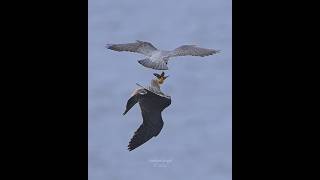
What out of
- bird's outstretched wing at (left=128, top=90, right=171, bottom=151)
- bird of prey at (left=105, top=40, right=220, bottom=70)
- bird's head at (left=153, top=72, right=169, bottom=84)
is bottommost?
bird's outstretched wing at (left=128, top=90, right=171, bottom=151)

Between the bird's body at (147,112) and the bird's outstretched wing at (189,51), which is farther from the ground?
the bird's outstretched wing at (189,51)

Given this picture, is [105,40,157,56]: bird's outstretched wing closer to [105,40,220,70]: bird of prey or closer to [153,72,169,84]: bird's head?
[105,40,220,70]: bird of prey

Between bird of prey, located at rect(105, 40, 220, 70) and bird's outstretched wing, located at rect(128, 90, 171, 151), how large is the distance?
145 millimetres

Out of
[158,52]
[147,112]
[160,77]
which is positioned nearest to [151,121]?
[147,112]

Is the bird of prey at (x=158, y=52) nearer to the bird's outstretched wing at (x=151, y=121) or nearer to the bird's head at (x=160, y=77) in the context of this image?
the bird's head at (x=160, y=77)

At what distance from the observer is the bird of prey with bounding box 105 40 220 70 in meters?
3.65

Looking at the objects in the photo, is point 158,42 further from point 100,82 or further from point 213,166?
point 213,166

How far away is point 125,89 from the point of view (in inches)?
145

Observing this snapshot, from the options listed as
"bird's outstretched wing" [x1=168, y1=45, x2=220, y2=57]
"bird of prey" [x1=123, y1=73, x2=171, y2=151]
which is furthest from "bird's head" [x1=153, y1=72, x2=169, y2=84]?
"bird's outstretched wing" [x1=168, y1=45, x2=220, y2=57]

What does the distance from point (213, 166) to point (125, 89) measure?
58cm

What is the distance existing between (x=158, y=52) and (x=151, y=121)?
0.34 metres

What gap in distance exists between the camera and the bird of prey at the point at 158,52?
12.0ft

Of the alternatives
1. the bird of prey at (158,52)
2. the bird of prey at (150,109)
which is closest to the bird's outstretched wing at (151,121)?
the bird of prey at (150,109)

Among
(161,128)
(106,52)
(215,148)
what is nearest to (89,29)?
(106,52)
